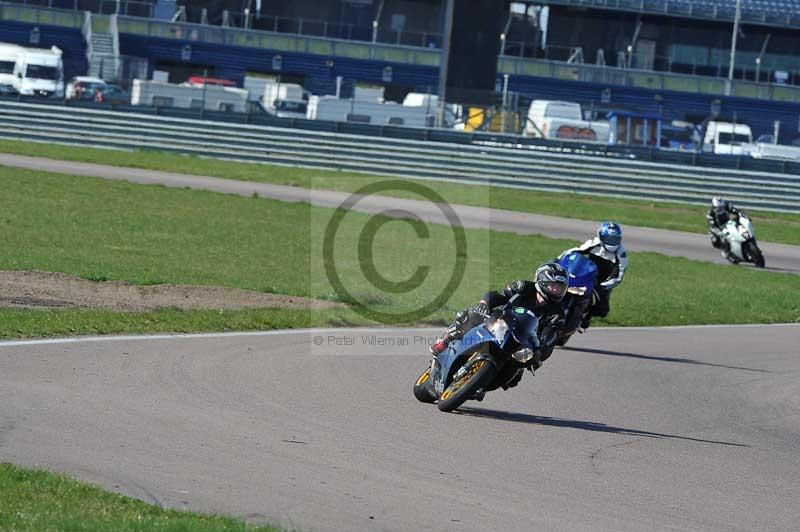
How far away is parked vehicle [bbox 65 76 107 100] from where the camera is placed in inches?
1762

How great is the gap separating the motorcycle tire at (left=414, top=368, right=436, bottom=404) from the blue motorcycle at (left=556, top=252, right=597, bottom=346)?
3.27 m

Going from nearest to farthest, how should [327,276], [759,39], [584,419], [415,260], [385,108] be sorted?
[584,419] < [327,276] < [415,260] < [385,108] < [759,39]

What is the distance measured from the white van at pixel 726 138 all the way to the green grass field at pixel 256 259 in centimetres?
2368

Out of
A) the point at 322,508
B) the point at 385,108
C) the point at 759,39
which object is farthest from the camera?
the point at 759,39

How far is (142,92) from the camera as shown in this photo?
146 ft

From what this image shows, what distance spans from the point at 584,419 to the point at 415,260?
1191 centimetres

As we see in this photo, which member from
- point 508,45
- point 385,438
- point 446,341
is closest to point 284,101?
point 508,45

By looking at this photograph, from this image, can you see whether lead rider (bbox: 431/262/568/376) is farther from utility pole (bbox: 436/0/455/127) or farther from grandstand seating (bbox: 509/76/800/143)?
grandstand seating (bbox: 509/76/800/143)

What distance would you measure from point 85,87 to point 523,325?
3821cm

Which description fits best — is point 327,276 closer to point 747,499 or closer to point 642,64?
point 747,499

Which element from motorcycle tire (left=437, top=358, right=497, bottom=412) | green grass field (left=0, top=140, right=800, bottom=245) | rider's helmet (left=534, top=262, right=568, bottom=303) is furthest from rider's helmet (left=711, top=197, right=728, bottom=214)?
motorcycle tire (left=437, top=358, right=497, bottom=412)

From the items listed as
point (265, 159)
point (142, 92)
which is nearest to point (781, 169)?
point (265, 159)

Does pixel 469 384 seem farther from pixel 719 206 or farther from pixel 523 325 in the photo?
pixel 719 206

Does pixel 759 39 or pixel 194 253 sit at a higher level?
pixel 759 39
